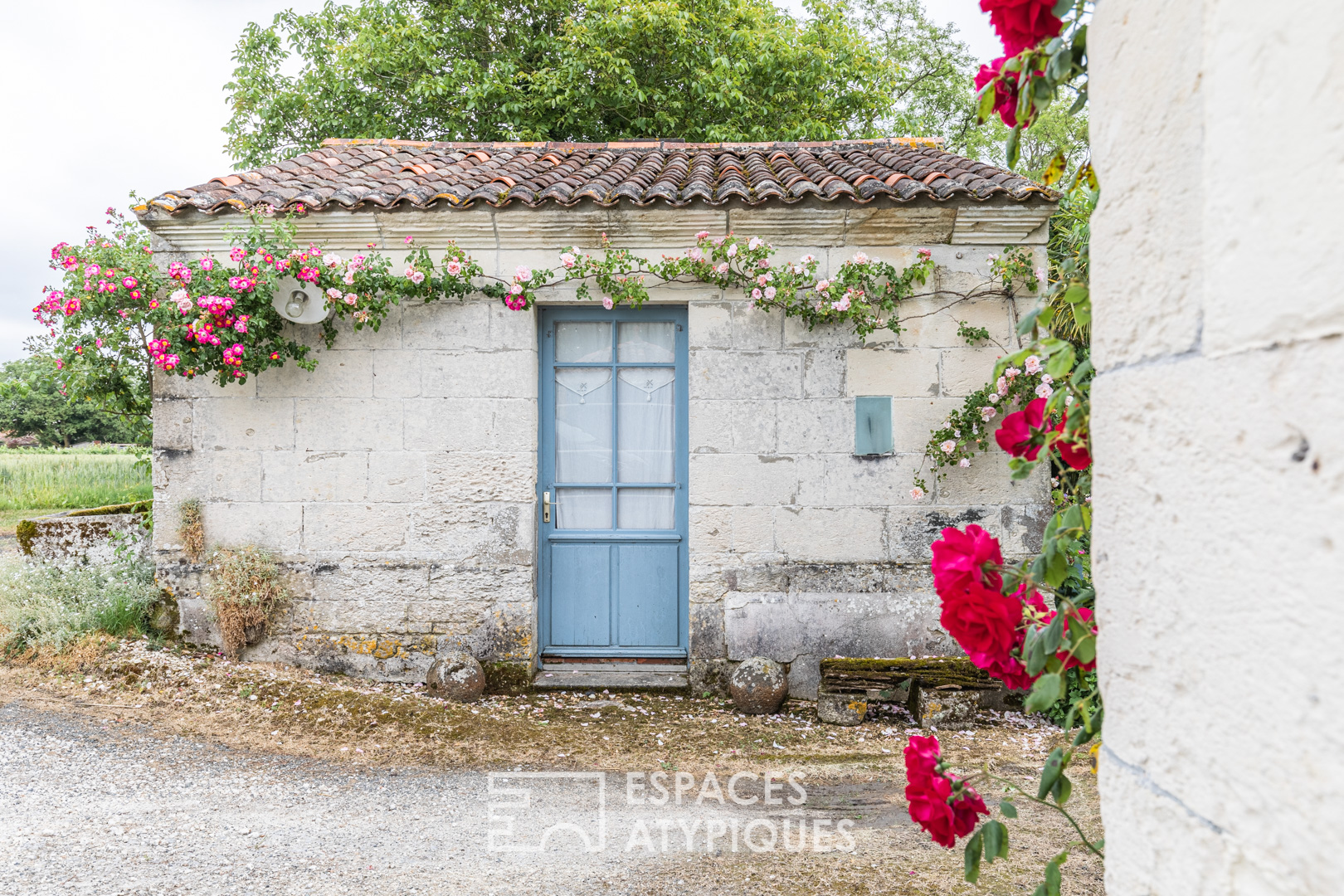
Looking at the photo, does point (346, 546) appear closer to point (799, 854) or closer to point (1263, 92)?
point (799, 854)

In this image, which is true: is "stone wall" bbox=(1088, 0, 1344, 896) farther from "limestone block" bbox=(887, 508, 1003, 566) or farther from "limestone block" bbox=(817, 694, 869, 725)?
"limestone block" bbox=(887, 508, 1003, 566)

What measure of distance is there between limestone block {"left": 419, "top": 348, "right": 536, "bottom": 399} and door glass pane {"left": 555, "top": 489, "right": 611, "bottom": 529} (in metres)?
0.68

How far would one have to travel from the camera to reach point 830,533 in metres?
4.57

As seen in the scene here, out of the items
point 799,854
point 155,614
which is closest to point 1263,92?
point 799,854

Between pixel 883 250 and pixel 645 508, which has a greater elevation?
pixel 883 250

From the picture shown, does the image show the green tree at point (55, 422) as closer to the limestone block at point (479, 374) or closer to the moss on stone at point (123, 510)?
the moss on stone at point (123, 510)

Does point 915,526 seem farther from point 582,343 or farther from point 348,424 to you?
point 348,424

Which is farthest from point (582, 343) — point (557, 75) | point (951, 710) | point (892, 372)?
point (557, 75)

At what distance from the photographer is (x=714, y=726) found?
164 inches

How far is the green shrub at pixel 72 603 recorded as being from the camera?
4.77m

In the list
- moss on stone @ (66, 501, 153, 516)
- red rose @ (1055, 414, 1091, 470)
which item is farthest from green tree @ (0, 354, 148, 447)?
red rose @ (1055, 414, 1091, 470)

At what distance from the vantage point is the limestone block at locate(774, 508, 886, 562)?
456cm

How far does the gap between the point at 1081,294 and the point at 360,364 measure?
4.32 meters

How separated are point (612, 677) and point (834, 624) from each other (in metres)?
1.36
